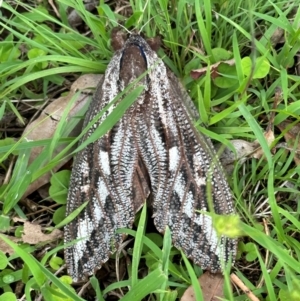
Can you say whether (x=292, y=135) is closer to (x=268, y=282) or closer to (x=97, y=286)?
(x=268, y=282)

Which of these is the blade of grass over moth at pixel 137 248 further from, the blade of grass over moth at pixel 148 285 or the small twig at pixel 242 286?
the small twig at pixel 242 286

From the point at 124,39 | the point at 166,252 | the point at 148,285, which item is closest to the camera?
the point at 148,285

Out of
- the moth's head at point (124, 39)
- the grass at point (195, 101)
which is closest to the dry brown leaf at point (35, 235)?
the grass at point (195, 101)

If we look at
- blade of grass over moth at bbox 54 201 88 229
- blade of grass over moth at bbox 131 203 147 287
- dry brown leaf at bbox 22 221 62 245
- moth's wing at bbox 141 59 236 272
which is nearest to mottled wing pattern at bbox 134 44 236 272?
moth's wing at bbox 141 59 236 272

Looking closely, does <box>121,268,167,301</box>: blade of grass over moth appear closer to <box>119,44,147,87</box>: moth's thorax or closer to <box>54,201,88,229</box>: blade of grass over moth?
<box>54,201,88,229</box>: blade of grass over moth

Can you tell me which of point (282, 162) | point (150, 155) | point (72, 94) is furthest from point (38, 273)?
point (282, 162)

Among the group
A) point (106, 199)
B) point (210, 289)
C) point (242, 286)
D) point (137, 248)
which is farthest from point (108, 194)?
point (242, 286)
